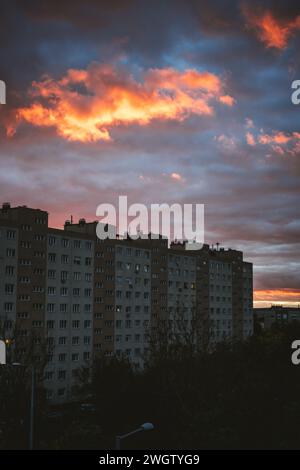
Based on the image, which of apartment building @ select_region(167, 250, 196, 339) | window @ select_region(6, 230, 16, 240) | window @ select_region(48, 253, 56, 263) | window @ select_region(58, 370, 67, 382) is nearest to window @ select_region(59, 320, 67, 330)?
window @ select_region(58, 370, 67, 382)

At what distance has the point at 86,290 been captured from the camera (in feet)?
323

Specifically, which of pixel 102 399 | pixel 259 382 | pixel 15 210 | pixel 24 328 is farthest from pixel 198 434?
pixel 15 210

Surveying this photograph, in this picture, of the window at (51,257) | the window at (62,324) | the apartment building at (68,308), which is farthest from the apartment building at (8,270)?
the window at (62,324)

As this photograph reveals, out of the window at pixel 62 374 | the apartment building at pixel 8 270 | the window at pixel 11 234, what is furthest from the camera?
the window at pixel 62 374

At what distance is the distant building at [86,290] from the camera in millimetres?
85250

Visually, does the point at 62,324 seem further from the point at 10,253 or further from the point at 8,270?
the point at 10,253

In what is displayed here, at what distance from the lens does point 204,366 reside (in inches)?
2041

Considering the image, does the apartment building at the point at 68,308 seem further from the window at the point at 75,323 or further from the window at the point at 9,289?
the window at the point at 9,289

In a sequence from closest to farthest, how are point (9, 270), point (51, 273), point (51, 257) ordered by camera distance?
point (9, 270), point (51, 273), point (51, 257)

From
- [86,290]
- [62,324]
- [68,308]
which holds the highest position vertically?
[86,290]

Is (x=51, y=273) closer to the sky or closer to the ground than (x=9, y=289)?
closer to the sky

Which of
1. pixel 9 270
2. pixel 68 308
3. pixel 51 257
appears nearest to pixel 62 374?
pixel 68 308

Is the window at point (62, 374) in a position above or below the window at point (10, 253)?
below

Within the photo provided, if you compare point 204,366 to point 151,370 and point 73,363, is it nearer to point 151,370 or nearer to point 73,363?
point 151,370
